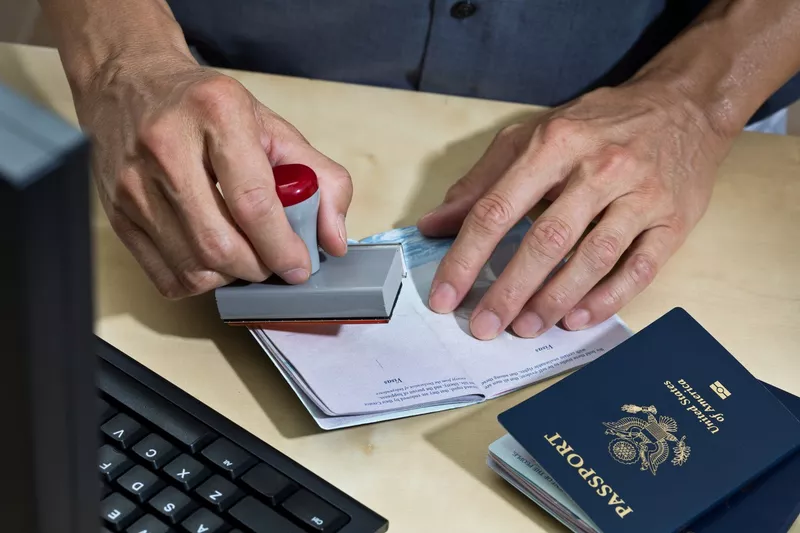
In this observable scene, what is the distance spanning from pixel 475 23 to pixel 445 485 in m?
0.63

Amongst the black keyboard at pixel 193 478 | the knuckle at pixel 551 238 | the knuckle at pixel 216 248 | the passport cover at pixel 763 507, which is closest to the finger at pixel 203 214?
the knuckle at pixel 216 248

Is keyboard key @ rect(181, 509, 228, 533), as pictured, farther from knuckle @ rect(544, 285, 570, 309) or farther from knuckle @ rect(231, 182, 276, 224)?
knuckle @ rect(544, 285, 570, 309)

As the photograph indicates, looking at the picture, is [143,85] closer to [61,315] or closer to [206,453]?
[206,453]

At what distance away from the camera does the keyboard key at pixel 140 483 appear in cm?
51

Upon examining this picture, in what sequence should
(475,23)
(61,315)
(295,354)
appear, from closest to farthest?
(61,315), (295,354), (475,23)

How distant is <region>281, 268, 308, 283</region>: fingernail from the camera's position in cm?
64

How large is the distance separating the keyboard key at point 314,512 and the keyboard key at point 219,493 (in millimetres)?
29

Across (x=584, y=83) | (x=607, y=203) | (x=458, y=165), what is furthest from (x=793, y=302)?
(x=584, y=83)

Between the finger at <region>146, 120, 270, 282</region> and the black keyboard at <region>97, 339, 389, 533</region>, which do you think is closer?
the black keyboard at <region>97, 339, 389, 533</region>

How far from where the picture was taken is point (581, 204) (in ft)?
2.48

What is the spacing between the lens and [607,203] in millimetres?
782

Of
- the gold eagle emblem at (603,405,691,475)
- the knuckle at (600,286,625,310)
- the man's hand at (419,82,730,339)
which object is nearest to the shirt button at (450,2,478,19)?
the man's hand at (419,82,730,339)

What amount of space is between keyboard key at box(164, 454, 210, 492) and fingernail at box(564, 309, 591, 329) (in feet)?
1.01

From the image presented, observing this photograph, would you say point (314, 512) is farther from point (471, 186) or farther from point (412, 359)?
point (471, 186)
